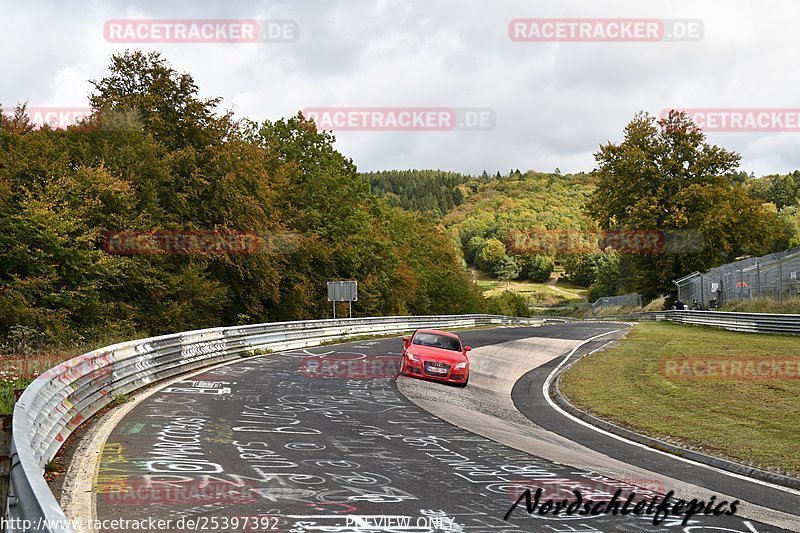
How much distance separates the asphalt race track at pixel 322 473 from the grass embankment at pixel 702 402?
3695 millimetres

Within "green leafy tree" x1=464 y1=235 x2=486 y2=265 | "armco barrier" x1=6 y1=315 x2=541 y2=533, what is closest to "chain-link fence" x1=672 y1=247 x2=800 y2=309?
"armco barrier" x1=6 y1=315 x2=541 y2=533

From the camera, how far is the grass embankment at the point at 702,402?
1191 centimetres

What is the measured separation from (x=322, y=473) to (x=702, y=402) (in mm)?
10963

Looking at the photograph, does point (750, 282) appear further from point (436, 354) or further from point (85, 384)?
point (85, 384)

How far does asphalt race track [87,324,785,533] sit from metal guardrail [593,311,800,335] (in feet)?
79.1

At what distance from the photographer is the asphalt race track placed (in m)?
6.75

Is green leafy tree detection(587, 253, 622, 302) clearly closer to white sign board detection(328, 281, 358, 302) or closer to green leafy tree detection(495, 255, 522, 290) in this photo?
green leafy tree detection(495, 255, 522, 290)

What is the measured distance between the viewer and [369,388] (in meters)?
17.4

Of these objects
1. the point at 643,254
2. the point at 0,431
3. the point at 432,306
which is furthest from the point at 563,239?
the point at 0,431

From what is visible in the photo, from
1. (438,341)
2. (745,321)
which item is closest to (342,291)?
(438,341)

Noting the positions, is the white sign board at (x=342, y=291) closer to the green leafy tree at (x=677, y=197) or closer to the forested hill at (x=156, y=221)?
the forested hill at (x=156, y=221)

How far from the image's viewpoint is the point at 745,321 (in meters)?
36.6

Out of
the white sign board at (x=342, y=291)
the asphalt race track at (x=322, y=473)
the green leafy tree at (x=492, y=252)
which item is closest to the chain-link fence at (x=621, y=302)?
the white sign board at (x=342, y=291)

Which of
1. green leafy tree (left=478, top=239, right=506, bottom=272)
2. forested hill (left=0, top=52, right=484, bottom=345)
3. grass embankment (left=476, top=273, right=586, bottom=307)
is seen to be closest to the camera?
forested hill (left=0, top=52, right=484, bottom=345)
